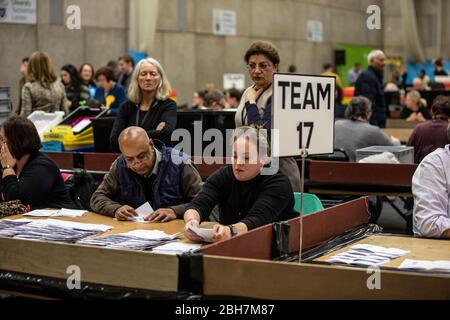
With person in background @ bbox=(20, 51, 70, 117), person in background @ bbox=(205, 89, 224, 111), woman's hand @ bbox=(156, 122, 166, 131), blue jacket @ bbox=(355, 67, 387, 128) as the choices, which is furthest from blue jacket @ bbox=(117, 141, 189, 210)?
person in background @ bbox=(205, 89, 224, 111)

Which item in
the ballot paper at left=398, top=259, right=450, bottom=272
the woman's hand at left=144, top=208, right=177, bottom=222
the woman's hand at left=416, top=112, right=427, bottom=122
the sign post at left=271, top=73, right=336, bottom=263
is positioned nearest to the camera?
the ballot paper at left=398, top=259, right=450, bottom=272

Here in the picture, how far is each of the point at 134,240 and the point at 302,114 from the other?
90cm

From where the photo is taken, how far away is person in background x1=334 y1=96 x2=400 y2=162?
277 inches

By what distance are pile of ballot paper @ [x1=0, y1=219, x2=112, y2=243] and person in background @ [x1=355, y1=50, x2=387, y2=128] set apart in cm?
565

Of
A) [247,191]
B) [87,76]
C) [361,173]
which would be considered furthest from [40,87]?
[247,191]

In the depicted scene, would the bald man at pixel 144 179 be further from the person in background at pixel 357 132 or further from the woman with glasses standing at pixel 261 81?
the person in background at pixel 357 132

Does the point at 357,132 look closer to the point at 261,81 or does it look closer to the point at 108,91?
the point at 261,81

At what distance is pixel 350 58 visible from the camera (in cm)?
2138

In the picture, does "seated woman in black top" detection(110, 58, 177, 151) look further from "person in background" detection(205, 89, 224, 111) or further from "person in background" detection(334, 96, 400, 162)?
"person in background" detection(205, 89, 224, 111)

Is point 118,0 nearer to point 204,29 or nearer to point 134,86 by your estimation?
point 204,29

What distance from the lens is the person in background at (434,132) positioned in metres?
6.53

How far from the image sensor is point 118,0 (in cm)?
1371

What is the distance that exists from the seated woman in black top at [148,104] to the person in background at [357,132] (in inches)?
81.9
